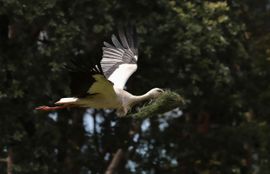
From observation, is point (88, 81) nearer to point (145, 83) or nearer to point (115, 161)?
point (145, 83)

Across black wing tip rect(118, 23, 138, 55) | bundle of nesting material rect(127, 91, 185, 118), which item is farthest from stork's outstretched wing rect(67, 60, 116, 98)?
black wing tip rect(118, 23, 138, 55)

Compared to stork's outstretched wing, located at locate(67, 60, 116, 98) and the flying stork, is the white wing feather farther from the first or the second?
stork's outstretched wing, located at locate(67, 60, 116, 98)

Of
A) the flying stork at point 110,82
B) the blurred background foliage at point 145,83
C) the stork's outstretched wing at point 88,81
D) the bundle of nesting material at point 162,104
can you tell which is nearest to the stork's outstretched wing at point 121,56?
the flying stork at point 110,82

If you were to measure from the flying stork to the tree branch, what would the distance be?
17.0 ft

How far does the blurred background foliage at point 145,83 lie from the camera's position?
1373cm

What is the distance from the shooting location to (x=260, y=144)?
679 inches

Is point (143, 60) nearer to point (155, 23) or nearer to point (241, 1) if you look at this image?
point (155, 23)

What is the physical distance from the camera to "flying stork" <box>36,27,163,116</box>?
931 centimetres

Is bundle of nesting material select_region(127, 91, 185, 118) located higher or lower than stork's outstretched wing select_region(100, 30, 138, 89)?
lower

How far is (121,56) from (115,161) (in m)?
5.32

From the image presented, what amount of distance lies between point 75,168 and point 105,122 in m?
1.00

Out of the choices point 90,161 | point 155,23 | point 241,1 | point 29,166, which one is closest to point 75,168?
point 90,161

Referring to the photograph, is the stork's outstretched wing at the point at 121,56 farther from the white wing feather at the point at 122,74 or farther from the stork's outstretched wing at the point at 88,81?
the stork's outstretched wing at the point at 88,81

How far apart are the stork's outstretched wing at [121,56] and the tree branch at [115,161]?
513 centimetres
